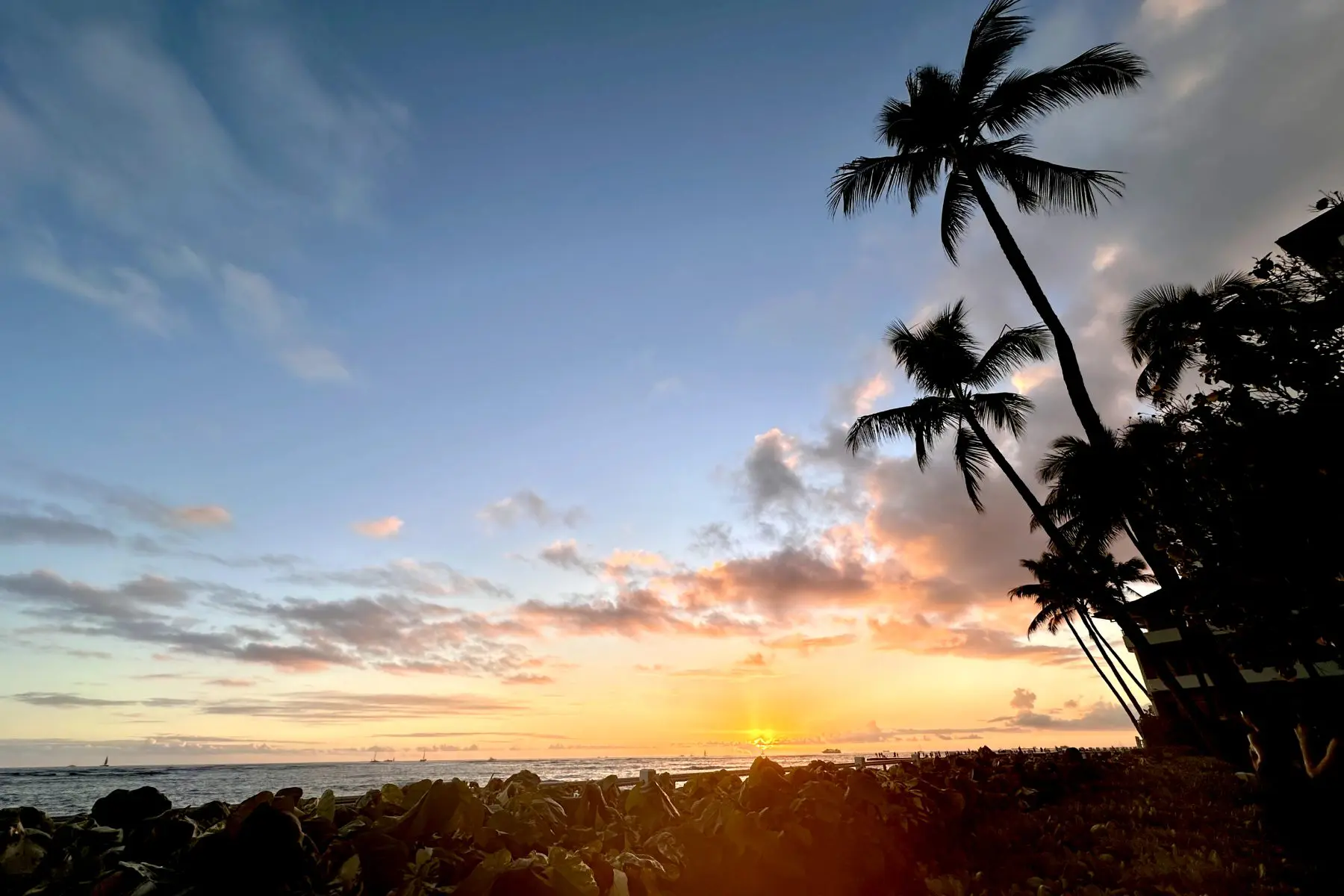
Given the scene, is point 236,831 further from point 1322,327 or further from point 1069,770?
point 1322,327

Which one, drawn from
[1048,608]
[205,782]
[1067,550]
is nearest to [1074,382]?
[1067,550]

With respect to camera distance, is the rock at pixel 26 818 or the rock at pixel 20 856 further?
the rock at pixel 26 818

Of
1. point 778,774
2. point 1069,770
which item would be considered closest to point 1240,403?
point 1069,770

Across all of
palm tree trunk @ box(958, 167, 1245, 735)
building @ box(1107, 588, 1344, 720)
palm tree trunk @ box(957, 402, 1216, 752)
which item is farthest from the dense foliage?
building @ box(1107, 588, 1344, 720)

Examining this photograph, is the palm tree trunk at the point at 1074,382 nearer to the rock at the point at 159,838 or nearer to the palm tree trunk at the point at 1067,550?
the palm tree trunk at the point at 1067,550

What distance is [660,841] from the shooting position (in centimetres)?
255

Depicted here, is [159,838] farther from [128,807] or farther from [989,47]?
[989,47]

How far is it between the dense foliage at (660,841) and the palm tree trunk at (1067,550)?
12.0m

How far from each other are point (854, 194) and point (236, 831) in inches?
661

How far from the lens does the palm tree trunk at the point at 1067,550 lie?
16312mm

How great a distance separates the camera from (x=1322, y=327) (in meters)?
7.43

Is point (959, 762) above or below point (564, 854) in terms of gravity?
below

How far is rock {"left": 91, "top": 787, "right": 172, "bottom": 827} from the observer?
6.28 feet

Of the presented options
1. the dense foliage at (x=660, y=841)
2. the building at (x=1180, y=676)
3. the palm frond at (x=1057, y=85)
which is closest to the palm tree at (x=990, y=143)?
the palm frond at (x=1057, y=85)
